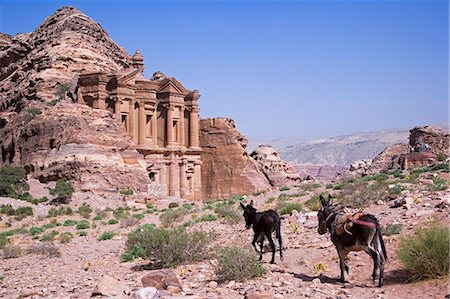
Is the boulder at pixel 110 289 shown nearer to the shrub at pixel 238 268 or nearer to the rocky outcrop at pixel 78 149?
the shrub at pixel 238 268

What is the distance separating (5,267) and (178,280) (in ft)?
24.4

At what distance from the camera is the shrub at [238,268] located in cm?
877

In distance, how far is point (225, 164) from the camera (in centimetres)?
5488

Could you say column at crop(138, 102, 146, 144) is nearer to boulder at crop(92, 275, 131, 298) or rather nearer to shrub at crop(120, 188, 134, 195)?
shrub at crop(120, 188, 134, 195)

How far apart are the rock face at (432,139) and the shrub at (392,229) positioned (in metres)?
32.2

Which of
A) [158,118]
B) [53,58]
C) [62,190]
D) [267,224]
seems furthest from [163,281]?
[158,118]

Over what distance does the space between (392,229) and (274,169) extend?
47.0 metres

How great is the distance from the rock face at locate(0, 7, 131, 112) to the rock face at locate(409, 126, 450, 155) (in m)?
31.5

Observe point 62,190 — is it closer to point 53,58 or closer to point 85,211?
point 85,211

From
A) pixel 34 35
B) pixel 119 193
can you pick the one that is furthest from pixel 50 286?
pixel 34 35

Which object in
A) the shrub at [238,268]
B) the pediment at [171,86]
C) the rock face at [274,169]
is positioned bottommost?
the shrub at [238,268]

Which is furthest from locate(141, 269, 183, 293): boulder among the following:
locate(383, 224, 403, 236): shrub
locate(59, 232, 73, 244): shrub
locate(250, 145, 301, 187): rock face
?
locate(250, 145, 301, 187): rock face

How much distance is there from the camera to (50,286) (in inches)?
409

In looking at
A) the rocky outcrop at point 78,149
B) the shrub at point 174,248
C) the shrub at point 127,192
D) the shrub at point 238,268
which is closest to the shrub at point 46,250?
the shrub at point 174,248
